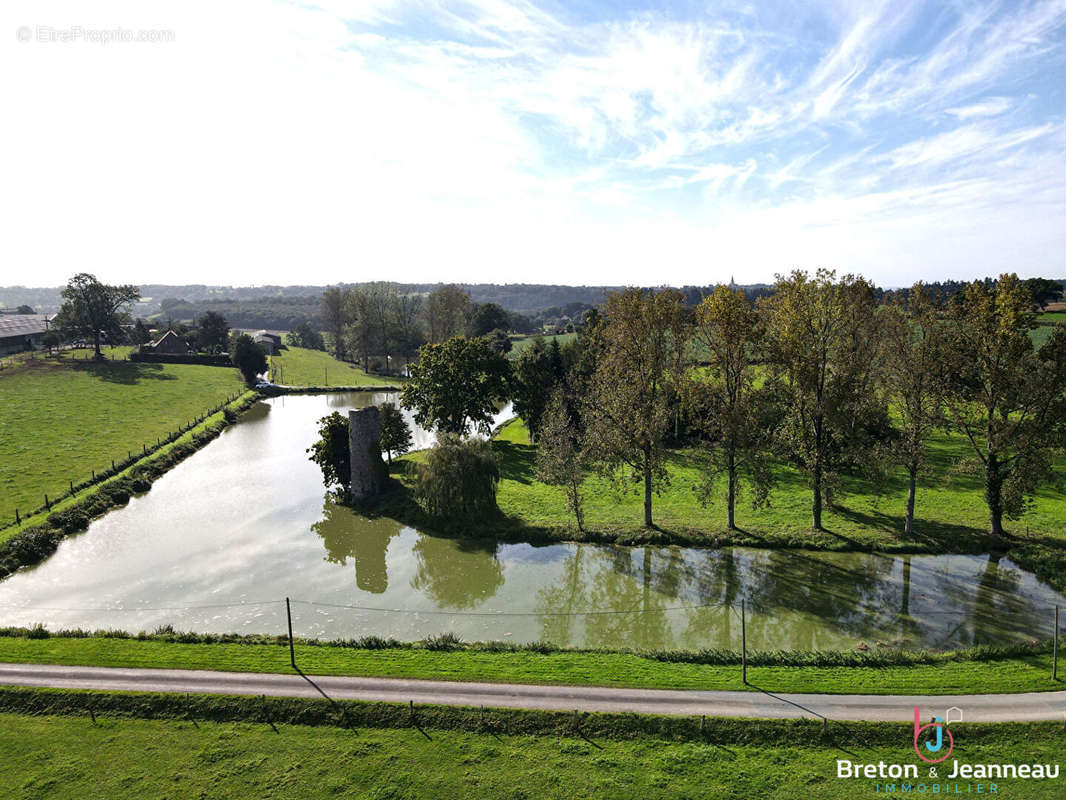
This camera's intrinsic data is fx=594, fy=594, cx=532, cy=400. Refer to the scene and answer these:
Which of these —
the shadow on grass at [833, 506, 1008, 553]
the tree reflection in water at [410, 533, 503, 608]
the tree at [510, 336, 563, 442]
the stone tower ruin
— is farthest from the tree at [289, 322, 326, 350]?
the shadow on grass at [833, 506, 1008, 553]

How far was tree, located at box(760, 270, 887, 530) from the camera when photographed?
3244 cm

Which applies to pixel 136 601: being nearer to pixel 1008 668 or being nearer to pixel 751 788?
pixel 751 788

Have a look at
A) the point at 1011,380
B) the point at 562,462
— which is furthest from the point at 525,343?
the point at 1011,380

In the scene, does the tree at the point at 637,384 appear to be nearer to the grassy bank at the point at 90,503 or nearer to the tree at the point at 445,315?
the grassy bank at the point at 90,503

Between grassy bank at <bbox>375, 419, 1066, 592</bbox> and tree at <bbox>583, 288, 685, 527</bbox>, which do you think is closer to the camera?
grassy bank at <bbox>375, 419, 1066, 592</bbox>

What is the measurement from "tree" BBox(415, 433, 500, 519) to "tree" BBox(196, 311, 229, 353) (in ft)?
282

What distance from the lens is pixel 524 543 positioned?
1361 inches

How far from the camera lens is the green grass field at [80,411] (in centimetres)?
4250

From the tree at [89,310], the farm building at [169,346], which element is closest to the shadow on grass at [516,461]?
the tree at [89,310]

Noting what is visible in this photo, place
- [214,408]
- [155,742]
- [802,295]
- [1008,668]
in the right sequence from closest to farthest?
[155,742]
[1008,668]
[802,295]
[214,408]

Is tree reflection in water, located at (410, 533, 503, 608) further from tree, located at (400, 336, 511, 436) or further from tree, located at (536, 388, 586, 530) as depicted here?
tree, located at (400, 336, 511, 436)

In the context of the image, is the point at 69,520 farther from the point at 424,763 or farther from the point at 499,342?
the point at 499,342

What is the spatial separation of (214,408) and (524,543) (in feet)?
175

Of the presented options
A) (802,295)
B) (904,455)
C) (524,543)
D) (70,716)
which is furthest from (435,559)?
(904,455)
